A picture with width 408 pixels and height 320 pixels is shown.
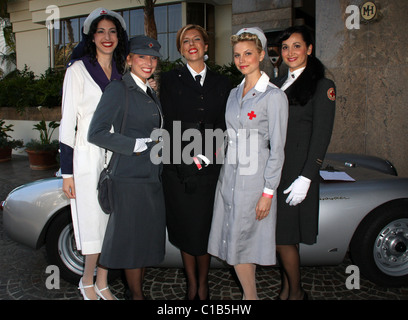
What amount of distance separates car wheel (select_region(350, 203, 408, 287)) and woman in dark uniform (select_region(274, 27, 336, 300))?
0.74 m

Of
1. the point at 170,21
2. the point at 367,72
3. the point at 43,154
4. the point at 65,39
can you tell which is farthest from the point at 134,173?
the point at 65,39

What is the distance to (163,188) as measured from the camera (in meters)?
2.76

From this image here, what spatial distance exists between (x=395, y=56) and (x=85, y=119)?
5.62 metres

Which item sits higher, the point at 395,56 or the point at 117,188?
the point at 395,56

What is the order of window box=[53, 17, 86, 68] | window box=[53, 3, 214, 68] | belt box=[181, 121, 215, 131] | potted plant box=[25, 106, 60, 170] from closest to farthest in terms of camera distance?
belt box=[181, 121, 215, 131], potted plant box=[25, 106, 60, 170], window box=[53, 3, 214, 68], window box=[53, 17, 86, 68]

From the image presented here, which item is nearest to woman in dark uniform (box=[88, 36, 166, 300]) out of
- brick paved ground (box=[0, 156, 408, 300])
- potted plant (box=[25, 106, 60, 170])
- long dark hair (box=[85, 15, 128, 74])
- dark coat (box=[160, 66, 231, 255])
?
dark coat (box=[160, 66, 231, 255])

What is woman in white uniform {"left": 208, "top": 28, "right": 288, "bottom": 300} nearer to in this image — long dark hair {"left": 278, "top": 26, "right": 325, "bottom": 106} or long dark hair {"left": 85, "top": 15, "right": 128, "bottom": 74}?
long dark hair {"left": 278, "top": 26, "right": 325, "bottom": 106}

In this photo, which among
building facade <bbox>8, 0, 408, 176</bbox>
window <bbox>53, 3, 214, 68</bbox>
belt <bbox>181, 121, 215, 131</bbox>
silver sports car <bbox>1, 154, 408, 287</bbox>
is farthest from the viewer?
window <bbox>53, 3, 214, 68</bbox>

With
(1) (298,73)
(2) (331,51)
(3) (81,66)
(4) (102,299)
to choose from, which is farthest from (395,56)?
(4) (102,299)

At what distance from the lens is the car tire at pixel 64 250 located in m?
3.14

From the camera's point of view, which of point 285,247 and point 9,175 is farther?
point 9,175

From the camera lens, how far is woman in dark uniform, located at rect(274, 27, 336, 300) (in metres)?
2.42

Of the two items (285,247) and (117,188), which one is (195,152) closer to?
(117,188)

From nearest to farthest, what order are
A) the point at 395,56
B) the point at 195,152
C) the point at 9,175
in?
1. the point at 195,152
2. the point at 395,56
3. the point at 9,175
